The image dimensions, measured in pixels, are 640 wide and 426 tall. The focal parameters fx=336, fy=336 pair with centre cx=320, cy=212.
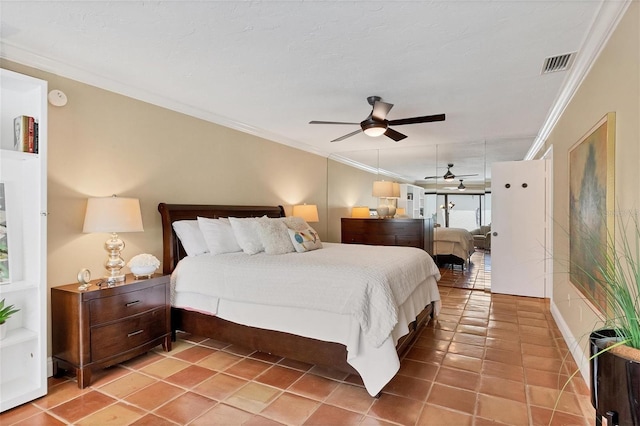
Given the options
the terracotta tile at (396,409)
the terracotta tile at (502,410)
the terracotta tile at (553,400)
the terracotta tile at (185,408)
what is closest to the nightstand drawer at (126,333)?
the terracotta tile at (185,408)

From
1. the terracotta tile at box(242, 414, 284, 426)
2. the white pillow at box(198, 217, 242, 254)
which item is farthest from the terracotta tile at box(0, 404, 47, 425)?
the white pillow at box(198, 217, 242, 254)

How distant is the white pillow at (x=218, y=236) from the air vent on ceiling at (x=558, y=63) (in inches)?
132

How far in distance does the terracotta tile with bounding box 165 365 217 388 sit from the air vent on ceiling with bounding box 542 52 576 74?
3751 mm

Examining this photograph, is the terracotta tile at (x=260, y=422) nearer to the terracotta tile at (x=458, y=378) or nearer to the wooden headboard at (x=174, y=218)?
the terracotta tile at (x=458, y=378)

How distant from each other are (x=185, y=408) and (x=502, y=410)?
2.11m

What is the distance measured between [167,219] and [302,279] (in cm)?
174

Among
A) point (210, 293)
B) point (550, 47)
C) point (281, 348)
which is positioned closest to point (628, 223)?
point (550, 47)

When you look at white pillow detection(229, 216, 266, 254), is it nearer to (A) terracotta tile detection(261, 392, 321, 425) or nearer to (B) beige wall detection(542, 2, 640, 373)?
(A) terracotta tile detection(261, 392, 321, 425)

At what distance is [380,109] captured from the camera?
344 cm

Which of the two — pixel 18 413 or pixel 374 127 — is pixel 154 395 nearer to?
pixel 18 413

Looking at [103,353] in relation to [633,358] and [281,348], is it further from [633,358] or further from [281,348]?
[633,358]

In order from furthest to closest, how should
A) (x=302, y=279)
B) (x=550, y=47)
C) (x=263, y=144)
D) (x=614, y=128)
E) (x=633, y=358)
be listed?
1. (x=263, y=144)
2. (x=302, y=279)
3. (x=550, y=47)
4. (x=614, y=128)
5. (x=633, y=358)

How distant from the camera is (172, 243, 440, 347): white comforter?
2393 millimetres

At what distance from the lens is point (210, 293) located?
3.11 metres
